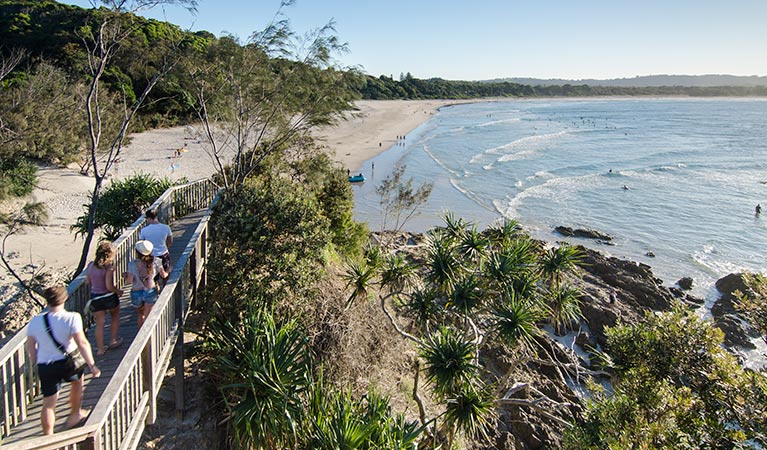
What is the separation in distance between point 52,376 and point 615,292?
19.2 metres

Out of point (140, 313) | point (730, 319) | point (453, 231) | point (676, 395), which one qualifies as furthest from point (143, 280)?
point (730, 319)

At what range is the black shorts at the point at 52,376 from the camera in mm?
4848

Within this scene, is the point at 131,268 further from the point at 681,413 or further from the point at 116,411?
the point at 681,413

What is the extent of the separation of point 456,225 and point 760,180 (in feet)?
148

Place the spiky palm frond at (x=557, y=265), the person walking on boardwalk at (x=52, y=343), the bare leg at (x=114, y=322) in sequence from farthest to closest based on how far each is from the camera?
the spiky palm frond at (x=557, y=265) → the bare leg at (x=114, y=322) → the person walking on boardwalk at (x=52, y=343)

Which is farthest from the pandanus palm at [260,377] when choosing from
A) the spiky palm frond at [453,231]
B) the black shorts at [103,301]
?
the spiky palm frond at [453,231]

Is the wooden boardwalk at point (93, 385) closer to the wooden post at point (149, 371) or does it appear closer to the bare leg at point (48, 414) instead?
the bare leg at point (48, 414)

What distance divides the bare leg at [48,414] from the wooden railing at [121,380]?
0.33 meters

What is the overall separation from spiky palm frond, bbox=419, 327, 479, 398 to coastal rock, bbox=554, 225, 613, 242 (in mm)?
21314

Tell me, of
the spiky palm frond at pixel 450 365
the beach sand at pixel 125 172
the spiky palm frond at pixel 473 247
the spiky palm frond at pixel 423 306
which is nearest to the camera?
the spiky palm frond at pixel 450 365

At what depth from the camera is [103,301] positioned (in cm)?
640

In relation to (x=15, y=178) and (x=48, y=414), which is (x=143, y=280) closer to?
(x=48, y=414)

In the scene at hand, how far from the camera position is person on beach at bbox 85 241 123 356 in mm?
6379

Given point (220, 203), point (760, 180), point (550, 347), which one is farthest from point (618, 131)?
point (220, 203)
